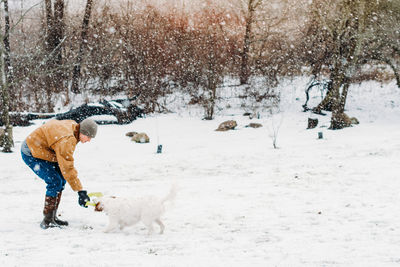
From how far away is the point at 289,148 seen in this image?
13391 millimetres

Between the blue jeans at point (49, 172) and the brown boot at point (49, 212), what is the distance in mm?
89

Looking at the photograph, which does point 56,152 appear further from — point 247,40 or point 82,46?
point 247,40

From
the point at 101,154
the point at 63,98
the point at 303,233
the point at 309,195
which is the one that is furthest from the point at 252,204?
the point at 63,98

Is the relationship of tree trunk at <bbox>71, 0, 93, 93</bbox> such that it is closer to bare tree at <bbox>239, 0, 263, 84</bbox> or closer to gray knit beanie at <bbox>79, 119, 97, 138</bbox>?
bare tree at <bbox>239, 0, 263, 84</bbox>

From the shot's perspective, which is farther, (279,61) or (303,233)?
(279,61)

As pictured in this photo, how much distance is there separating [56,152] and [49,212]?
103 cm

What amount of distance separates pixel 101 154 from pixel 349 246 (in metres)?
10.6

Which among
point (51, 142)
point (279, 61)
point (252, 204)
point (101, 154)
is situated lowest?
point (101, 154)

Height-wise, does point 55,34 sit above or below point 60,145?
above

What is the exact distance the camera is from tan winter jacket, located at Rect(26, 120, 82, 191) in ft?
15.3

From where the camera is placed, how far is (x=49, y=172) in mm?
4945

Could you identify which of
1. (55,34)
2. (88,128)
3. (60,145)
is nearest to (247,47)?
(55,34)

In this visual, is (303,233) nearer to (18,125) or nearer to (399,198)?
(399,198)

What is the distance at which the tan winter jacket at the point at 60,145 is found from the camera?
465 cm
